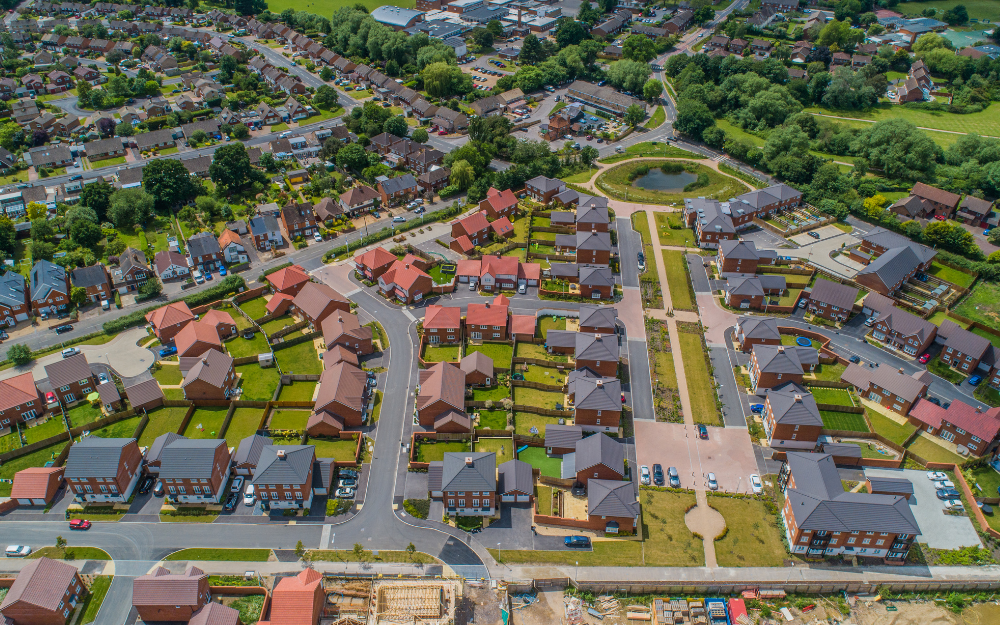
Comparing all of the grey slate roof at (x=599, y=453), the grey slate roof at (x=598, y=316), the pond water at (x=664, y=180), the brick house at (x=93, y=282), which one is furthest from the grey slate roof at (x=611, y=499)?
the pond water at (x=664, y=180)

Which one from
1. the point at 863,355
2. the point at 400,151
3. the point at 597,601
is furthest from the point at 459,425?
the point at 400,151

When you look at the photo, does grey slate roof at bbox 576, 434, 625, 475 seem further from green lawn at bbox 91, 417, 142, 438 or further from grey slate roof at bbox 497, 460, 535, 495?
green lawn at bbox 91, 417, 142, 438

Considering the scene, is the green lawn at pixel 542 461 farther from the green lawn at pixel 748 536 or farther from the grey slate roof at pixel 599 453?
the green lawn at pixel 748 536

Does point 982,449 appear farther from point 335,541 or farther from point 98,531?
point 98,531

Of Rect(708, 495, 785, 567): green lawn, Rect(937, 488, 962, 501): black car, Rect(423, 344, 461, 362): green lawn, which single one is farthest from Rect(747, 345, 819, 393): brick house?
Rect(423, 344, 461, 362): green lawn

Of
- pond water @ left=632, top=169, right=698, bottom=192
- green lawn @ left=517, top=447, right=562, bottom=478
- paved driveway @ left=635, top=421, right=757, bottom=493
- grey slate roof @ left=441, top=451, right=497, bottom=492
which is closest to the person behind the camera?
grey slate roof @ left=441, top=451, right=497, bottom=492

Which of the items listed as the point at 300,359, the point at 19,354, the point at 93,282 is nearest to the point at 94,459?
the point at 300,359

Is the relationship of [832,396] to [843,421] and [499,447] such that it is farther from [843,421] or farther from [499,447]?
[499,447]
